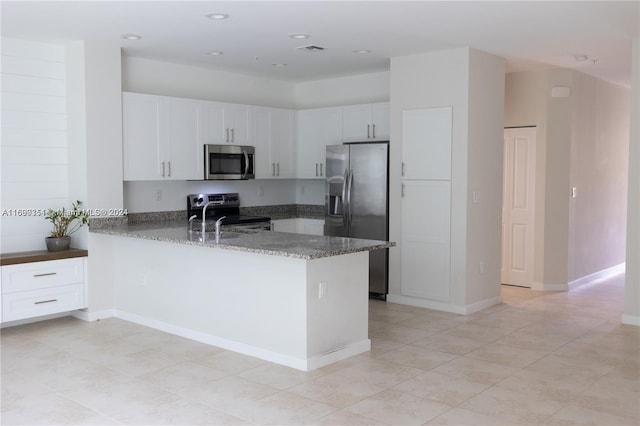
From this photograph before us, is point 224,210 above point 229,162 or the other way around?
the other way around

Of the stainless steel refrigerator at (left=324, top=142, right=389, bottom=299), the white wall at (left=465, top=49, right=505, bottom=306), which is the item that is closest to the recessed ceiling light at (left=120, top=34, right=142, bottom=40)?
the stainless steel refrigerator at (left=324, top=142, right=389, bottom=299)

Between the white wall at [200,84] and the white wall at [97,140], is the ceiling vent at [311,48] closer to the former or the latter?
the white wall at [200,84]

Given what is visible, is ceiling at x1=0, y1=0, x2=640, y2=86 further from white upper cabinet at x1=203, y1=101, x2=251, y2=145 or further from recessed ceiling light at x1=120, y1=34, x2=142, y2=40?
white upper cabinet at x1=203, y1=101, x2=251, y2=145

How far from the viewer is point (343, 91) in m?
7.53

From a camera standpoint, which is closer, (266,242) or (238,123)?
(266,242)

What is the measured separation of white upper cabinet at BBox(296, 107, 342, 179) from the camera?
731 centimetres

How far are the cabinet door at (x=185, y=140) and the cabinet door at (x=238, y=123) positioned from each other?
398mm

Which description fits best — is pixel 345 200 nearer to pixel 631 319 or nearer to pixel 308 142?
pixel 308 142

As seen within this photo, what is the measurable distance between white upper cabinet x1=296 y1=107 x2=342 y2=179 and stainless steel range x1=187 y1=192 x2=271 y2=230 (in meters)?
0.91

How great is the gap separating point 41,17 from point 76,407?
9.54 feet

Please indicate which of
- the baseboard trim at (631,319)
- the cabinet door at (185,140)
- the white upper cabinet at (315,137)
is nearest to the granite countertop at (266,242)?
the cabinet door at (185,140)

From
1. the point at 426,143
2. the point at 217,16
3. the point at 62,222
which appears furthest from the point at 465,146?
the point at 62,222

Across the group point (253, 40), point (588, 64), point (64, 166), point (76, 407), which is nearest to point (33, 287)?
point (64, 166)

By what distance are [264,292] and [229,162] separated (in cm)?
265
